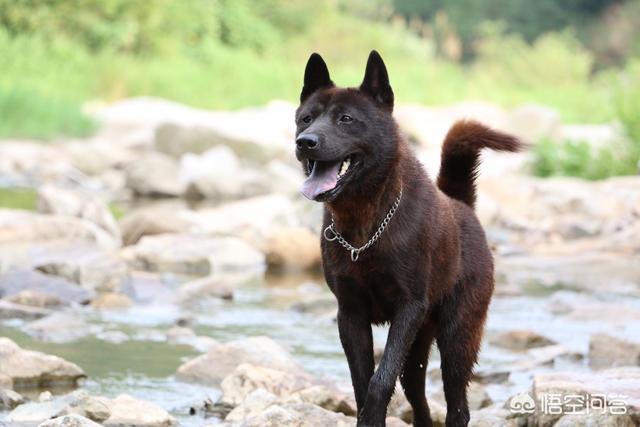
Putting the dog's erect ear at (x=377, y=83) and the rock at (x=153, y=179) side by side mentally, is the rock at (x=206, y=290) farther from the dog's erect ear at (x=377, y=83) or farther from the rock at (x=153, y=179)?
the rock at (x=153, y=179)

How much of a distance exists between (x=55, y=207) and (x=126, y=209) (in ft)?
8.31

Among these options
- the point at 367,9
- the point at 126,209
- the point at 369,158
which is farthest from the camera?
the point at 367,9

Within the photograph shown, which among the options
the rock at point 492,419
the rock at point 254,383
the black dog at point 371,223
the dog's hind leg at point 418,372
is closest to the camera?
the black dog at point 371,223

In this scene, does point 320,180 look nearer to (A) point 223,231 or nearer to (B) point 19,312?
(B) point 19,312

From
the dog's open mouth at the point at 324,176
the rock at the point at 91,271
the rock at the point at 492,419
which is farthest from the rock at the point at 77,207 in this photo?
the dog's open mouth at the point at 324,176

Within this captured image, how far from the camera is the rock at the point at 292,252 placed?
38.3 ft

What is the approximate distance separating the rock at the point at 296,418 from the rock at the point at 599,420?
0.85m

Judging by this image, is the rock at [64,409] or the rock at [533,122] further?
the rock at [533,122]

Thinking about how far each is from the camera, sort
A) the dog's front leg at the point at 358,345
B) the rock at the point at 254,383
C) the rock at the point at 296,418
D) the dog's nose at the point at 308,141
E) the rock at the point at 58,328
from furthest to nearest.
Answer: the rock at the point at 58,328 < the rock at the point at 254,383 < the rock at the point at 296,418 < the dog's front leg at the point at 358,345 < the dog's nose at the point at 308,141

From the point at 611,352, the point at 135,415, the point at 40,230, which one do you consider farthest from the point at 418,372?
the point at 40,230

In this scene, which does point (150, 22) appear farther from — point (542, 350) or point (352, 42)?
point (542, 350)

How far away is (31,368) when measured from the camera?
609cm

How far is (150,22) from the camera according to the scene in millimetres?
31438

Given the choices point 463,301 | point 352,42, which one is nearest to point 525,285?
point 463,301
